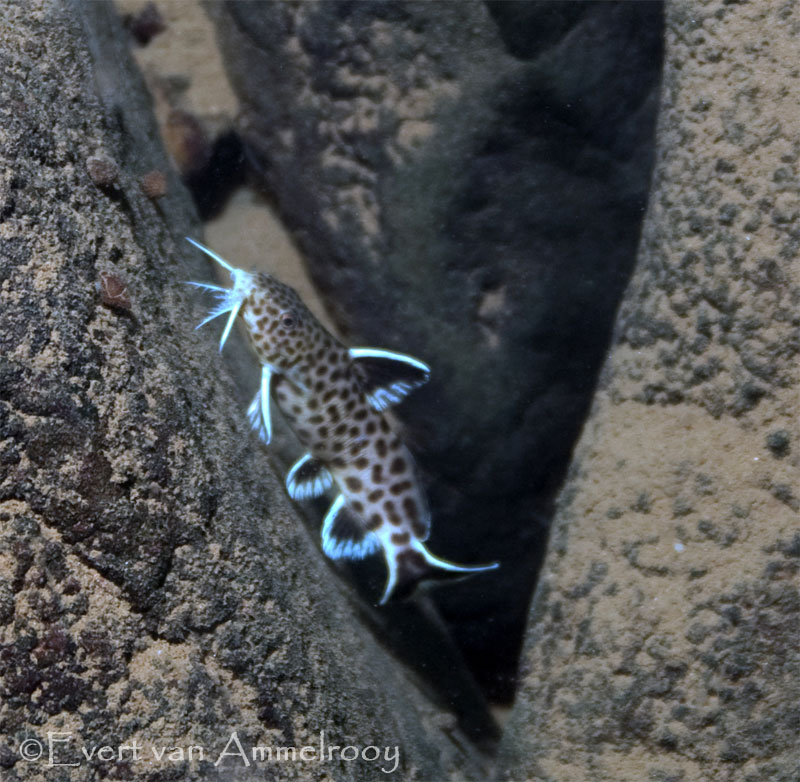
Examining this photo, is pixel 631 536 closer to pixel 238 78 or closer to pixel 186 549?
pixel 186 549

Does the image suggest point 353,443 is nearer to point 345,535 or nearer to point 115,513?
point 345,535

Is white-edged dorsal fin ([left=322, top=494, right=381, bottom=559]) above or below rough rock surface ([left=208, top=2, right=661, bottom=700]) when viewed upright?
below

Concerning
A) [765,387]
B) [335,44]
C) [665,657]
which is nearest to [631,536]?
[665,657]

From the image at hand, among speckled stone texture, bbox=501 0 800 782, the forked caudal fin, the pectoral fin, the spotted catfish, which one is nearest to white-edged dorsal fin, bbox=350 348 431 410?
the spotted catfish

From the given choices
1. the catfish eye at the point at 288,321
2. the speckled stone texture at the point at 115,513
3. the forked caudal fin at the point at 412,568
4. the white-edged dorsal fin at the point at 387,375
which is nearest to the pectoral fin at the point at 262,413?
the catfish eye at the point at 288,321

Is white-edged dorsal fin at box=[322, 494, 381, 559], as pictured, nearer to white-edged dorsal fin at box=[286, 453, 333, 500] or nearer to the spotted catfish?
the spotted catfish

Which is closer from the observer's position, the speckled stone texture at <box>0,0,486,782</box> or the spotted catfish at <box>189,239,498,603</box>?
the speckled stone texture at <box>0,0,486,782</box>
